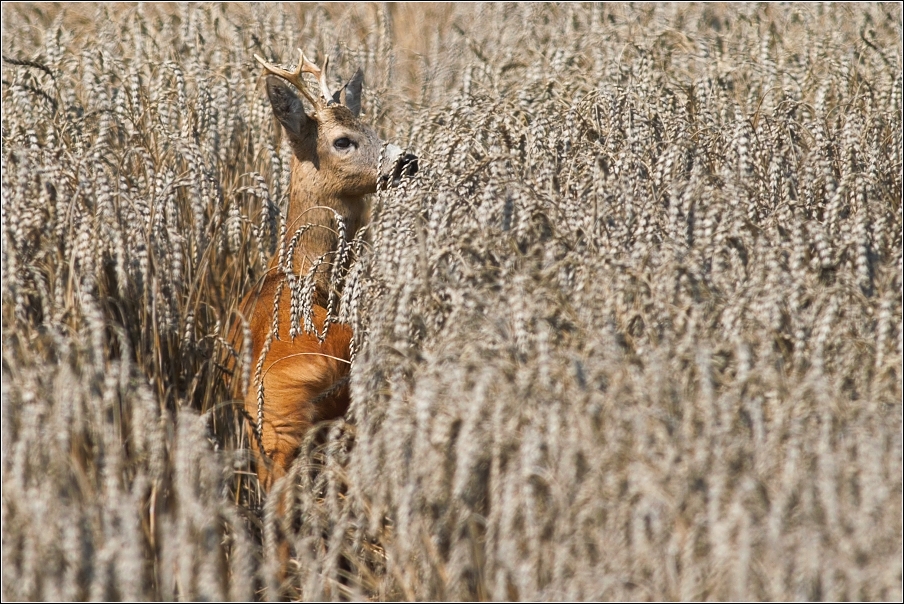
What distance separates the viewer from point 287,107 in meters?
4.95

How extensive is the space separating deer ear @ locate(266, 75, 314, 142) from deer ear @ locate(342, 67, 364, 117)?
40cm

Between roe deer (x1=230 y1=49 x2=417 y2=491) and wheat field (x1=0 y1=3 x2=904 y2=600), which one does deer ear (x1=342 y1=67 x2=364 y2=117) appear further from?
wheat field (x1=0 y1=3 x2=904 y2=600)

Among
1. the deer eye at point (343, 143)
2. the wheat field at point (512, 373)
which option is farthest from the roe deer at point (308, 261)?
the wheat field at point (512, 373)

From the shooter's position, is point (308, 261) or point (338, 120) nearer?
point (308, 261)

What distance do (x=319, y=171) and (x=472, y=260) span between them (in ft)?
6.63

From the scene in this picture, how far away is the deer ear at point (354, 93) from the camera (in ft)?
17.9

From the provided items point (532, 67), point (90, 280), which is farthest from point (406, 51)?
point (90, 280)

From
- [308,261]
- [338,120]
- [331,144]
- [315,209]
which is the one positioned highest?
[338,120]

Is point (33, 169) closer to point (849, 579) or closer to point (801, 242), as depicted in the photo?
point (801, 242)

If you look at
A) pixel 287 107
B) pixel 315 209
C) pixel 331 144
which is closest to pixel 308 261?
pixel 315 209

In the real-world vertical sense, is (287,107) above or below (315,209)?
above

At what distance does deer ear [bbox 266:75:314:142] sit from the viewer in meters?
4.82

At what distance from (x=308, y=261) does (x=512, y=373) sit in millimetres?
2405

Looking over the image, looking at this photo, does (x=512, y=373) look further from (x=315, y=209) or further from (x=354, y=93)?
(x=354, y=93)
